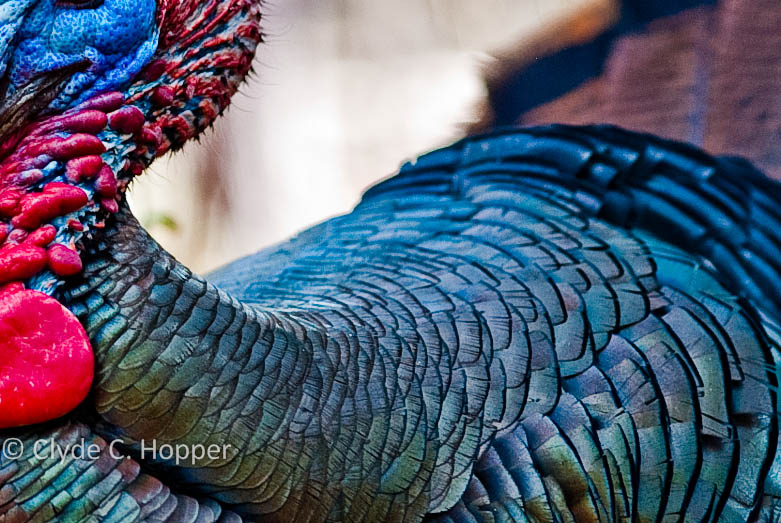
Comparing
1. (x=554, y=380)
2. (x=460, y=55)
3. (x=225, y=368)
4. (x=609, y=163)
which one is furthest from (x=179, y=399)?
(x=460, y=55)

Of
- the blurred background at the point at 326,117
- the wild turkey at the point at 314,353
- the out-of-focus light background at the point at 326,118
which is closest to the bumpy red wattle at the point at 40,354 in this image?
the wild turkey at the point at 314,353

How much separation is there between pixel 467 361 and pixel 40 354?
62 cm

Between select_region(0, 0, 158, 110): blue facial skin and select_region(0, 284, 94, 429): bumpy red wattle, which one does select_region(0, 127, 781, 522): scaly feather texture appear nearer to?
select_region(0, 284, 94, 429): bumpy red wattle

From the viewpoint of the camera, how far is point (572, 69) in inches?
122

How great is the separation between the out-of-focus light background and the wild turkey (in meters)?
2.72

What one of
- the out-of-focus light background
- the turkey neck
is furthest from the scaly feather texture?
the out-of-focus light background

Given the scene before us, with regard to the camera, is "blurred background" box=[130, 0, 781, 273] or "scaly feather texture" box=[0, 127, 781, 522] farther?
"blurred background" box=[130, 0, 781, 273]

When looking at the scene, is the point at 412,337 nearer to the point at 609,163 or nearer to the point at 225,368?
the point at 225,368

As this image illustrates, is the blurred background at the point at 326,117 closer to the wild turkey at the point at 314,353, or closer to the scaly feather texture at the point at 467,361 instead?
the scaly feather texture at the point at 467,361

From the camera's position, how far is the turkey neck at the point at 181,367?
4.25 feet

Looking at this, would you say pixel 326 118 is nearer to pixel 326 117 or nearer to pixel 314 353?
pixel 326 117

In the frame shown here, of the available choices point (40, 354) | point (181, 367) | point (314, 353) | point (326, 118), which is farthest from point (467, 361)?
point (326, 118)

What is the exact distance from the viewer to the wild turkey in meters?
1.28

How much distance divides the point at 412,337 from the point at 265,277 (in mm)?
545
